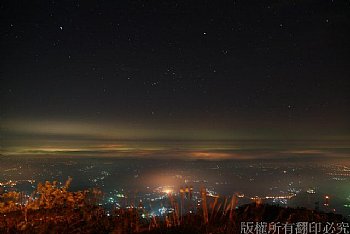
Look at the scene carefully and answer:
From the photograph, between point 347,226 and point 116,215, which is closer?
point 347,226

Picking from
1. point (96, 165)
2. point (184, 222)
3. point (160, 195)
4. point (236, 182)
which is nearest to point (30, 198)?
point (160, 195)

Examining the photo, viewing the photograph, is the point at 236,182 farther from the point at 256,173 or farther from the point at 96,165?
the point at 96,165

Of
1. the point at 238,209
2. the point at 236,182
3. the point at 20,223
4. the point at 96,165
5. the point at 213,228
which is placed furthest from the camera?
the point at 96,165

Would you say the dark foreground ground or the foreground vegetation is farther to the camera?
the foreground vegetation

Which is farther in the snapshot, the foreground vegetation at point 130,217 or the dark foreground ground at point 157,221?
the foreground vegetation at point 130,217

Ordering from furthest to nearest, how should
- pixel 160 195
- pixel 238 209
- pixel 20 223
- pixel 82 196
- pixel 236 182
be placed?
pixel 236 182 → pixel 160 195 → pixel 82 196 → pixel 238 209 → pixel 20 223

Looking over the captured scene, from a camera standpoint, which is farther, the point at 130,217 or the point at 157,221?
the point at 130,217
